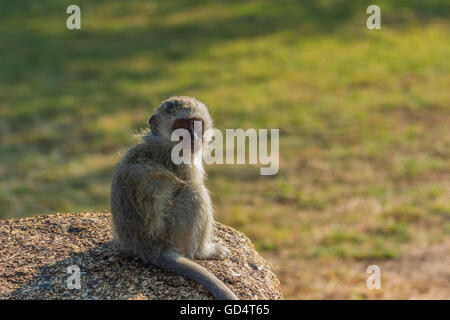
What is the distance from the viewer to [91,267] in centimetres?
399

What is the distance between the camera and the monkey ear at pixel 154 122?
4.14 m

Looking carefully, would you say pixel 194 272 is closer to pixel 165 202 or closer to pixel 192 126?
pixel 165 202

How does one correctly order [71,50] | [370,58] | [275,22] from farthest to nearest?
[275,22] < [71,50] < [370,58]

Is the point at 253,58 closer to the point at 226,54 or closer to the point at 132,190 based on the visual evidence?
the point at 226,54

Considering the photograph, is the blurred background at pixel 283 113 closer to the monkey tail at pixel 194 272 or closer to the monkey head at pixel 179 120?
the monkey head at pixel 179 120

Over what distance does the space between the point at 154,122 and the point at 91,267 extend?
0.92 metres

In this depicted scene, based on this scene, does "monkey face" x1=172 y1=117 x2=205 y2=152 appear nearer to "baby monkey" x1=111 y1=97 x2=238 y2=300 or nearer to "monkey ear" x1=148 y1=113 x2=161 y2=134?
"baby monkey" x1=111 y1=97 x2=238 y2=300

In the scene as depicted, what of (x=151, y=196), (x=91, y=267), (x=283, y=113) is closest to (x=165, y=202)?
(x=151, y=196)

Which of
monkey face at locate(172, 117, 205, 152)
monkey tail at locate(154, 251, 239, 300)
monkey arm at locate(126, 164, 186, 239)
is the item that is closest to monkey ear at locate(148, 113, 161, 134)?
monkey face at locate(172, 117, 205, 152)

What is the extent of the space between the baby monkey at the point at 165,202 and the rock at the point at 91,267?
10 centimetres
